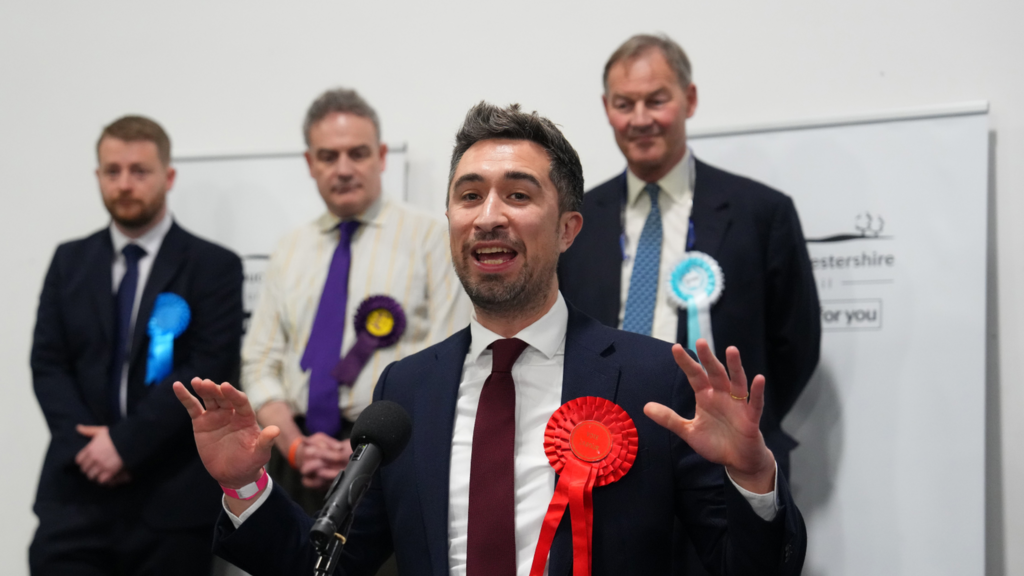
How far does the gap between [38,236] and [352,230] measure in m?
1.89

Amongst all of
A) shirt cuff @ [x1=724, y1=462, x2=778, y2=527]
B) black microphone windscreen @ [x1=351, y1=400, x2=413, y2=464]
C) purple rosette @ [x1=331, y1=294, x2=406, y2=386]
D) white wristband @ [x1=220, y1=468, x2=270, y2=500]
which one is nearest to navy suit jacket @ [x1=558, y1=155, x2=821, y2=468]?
purple rosette @ [x1=331, y1=294, x2=406, y2=386]

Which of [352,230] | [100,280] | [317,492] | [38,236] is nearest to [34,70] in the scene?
[38,236]

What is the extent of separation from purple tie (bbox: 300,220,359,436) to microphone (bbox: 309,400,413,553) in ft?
5.64

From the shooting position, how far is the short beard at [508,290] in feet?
6.24

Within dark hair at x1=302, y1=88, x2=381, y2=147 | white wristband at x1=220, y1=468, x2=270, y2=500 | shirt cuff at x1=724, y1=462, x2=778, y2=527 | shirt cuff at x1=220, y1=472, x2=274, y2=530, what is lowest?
shirt cuff at x1=220, y1=472, x2=274, y2=530

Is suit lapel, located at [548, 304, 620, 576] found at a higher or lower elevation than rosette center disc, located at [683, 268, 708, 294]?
lower

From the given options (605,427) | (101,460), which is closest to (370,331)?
(101,460)

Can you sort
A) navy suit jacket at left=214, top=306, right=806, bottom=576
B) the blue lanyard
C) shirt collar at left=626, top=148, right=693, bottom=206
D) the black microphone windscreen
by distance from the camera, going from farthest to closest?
shirt collar at left=626, top=148, right=693, bottom=206
the blue lanyard
navy suit jacket at left=214, top=306, right=806, bottom=576
the black microphone windscreen

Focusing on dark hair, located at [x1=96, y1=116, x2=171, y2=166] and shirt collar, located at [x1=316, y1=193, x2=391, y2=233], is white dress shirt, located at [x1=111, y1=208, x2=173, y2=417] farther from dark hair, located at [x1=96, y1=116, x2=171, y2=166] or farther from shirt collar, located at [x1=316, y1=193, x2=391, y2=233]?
shirt collar, located at [x1=316, y1=193, x2=391, y2=233]

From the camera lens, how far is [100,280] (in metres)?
3.42

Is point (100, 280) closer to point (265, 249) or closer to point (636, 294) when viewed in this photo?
point (265, 249)

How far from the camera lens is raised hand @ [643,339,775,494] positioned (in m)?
1.49

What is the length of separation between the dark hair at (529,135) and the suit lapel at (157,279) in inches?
69.2

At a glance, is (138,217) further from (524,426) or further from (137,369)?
(524,426)
